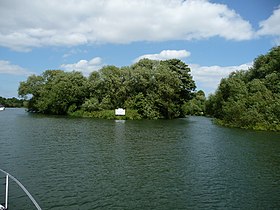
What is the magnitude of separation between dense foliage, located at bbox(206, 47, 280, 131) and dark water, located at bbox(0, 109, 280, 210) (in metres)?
20.9

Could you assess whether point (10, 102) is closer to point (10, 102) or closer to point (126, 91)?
point (10, 102)

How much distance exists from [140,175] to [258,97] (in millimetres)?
38997

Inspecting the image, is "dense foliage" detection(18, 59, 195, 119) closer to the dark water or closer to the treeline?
the dark water

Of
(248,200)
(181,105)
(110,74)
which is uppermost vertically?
(110,74)

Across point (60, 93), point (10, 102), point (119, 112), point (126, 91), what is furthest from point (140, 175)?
point (10, 102)

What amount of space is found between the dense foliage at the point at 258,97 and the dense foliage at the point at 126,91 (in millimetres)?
16176

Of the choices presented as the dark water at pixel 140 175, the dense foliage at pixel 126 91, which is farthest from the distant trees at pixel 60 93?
the dark water at pixel 140 175

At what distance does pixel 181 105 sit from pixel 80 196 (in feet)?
232

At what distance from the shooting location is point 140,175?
16891 millimetres

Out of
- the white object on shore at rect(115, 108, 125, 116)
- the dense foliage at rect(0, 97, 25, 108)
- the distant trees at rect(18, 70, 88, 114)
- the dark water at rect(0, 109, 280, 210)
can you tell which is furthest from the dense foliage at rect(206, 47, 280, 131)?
the dense foliage at rect(0, 97, 25, 108)

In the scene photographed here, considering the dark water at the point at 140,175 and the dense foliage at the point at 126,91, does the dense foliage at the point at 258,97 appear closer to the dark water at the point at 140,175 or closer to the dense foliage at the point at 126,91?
the dense foliage at the point at 126,91

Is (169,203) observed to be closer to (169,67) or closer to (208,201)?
(208,201)

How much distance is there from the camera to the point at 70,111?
81000mm

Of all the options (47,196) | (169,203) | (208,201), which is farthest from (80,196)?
(208,201)
